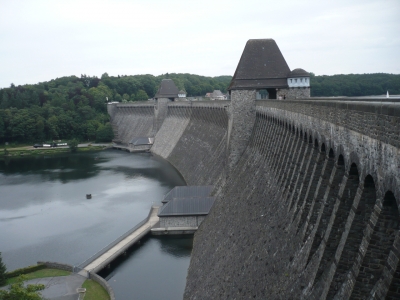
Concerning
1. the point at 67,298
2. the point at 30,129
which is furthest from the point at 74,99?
the point at 67,298

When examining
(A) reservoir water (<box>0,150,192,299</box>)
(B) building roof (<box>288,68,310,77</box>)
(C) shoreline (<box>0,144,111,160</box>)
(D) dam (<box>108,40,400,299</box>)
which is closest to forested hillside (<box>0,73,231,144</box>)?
(C) shoreline (<box>0,144,111,160</box>)

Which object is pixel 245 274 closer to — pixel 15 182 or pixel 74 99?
pixel 15 182

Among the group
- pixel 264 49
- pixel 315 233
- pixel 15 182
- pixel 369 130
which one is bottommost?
pixel 15 182

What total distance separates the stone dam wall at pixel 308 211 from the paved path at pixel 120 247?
3.70m

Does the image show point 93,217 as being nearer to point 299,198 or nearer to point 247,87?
point 247,87

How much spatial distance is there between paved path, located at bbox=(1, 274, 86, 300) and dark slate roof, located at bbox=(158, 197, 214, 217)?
24.3 feet

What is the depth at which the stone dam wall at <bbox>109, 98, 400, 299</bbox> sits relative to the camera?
23.0 ft

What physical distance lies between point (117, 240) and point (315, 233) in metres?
18.0

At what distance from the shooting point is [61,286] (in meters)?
20.4

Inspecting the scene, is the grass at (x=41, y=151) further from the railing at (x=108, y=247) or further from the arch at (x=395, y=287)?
the arch at (x=395, y=287)

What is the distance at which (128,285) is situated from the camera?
20.8 meters

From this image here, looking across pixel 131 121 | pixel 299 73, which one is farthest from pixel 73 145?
pixel 299 73

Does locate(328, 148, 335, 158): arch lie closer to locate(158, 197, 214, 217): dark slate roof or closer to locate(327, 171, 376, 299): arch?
locate(327, 171, 376, 299): arch

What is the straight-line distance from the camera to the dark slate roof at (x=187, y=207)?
88.3 ft
